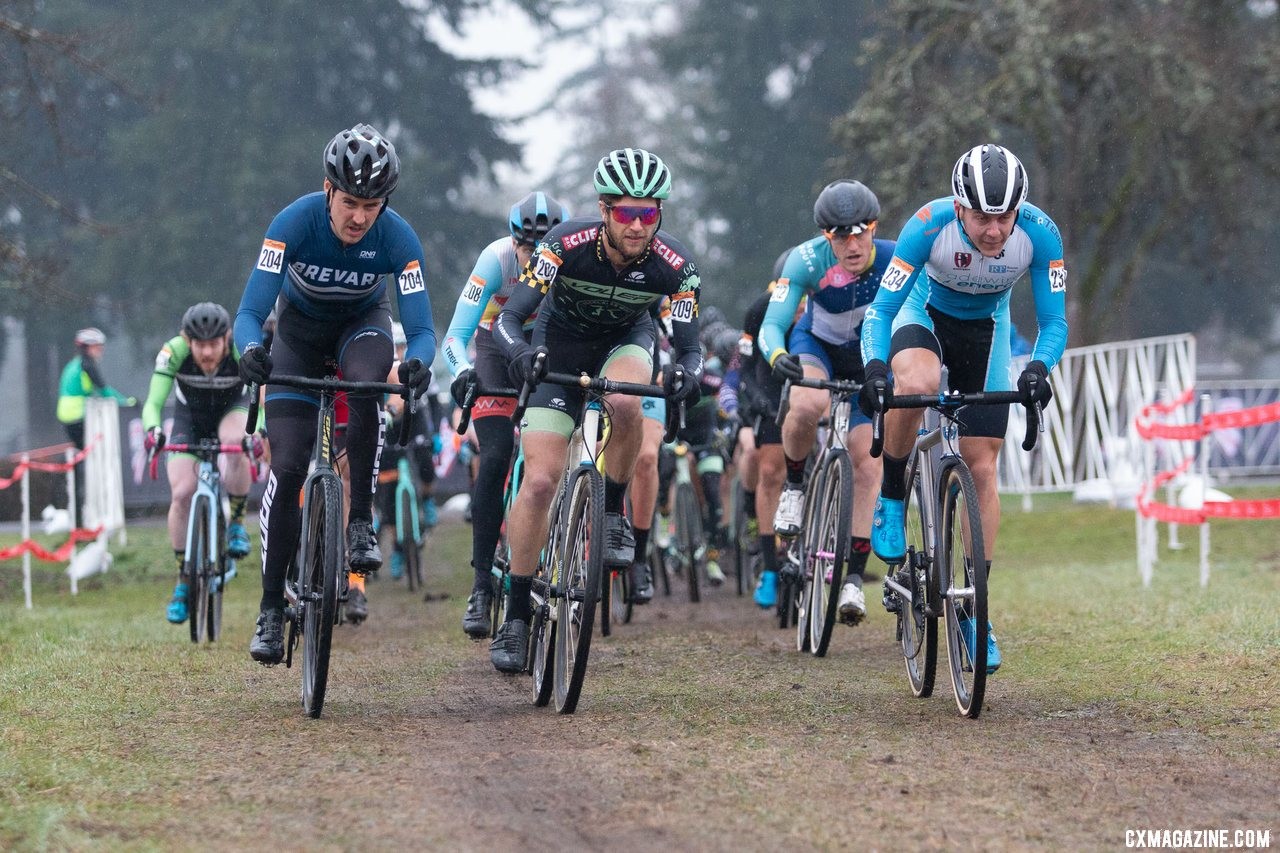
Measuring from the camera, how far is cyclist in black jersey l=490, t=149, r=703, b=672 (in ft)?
23.1

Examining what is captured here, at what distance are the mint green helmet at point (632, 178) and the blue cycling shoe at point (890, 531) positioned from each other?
5.65 ft

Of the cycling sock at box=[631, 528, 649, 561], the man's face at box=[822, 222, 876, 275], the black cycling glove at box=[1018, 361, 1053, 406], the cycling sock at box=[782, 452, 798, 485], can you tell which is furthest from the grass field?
the man's face at box=[822, 222, 876, 275]

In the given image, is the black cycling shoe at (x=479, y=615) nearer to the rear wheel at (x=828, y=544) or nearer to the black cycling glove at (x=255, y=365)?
the rear wheel at (x=828, y=544)

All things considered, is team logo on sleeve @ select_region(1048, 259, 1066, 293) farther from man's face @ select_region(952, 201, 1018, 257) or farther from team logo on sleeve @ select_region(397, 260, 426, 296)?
team logo on sleeve @ select_region(397, 260, 426, 296)

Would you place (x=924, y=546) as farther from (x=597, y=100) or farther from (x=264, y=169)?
(x=597, y=100)

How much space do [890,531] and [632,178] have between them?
6.37 feet

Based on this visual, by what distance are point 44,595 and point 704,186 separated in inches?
1330

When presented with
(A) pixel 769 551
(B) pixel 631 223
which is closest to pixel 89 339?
(A) pixel 769 551

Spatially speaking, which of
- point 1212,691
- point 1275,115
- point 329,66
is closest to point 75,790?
point 1212,691

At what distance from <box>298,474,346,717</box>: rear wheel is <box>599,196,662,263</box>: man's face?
1598 millimetres

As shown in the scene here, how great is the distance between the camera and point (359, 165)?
693 centimetres

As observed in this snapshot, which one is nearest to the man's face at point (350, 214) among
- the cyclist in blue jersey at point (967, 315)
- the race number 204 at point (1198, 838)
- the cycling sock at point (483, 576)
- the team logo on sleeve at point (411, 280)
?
the team logo on sleeve at point (411, 280)

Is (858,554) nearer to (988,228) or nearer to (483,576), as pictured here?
(483,576)

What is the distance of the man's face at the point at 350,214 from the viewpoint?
7.07 meters
